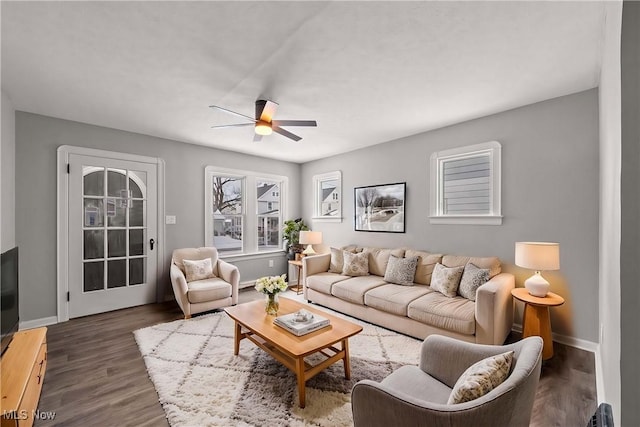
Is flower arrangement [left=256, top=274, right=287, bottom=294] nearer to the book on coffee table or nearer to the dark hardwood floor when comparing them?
the book on coffee table

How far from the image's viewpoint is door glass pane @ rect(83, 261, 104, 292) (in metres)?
3.71

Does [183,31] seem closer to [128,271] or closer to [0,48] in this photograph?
[0,48]

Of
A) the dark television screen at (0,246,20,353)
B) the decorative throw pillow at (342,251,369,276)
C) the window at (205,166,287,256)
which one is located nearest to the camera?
the dark television screen at (0,246,20,353)

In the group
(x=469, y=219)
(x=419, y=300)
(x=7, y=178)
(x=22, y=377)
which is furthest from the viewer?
(x=469, y=219)

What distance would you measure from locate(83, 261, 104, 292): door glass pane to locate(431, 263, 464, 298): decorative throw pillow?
4369mm

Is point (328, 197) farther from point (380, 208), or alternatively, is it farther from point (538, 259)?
point (538, 259)

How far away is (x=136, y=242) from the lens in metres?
4.11

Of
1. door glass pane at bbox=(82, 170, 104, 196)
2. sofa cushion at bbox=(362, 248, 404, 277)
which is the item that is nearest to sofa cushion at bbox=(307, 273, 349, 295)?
sofa cushion at bbox=(362, 248, 404, 277)

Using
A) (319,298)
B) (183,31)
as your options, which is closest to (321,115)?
(183,31)

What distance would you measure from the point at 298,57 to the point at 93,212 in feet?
11.4

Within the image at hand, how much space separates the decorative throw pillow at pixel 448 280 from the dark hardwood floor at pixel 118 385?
2.75 feet

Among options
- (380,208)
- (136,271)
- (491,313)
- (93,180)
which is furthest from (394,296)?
(93,180)
